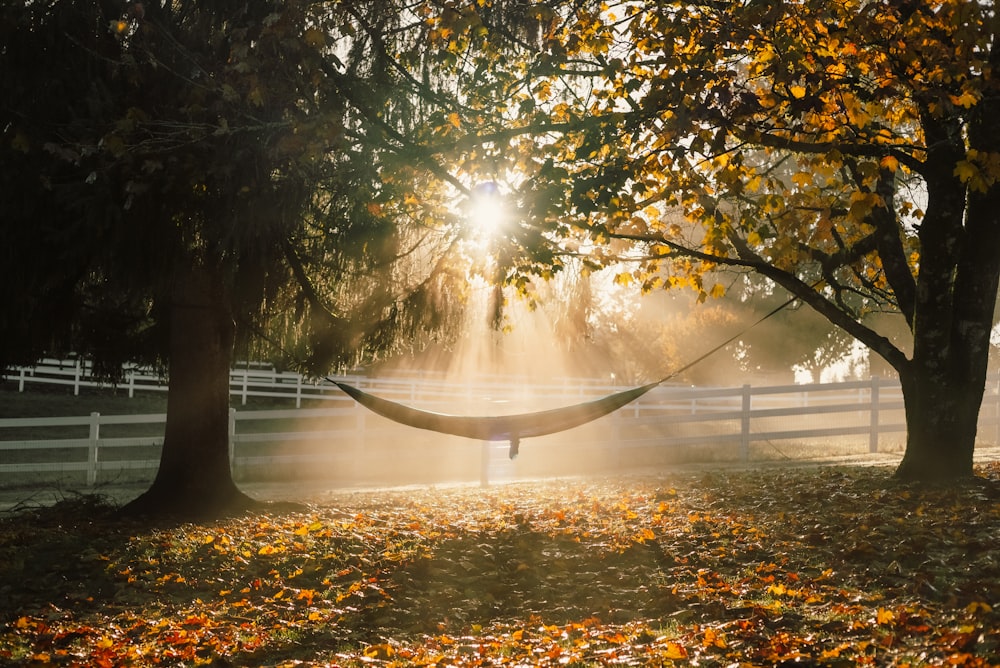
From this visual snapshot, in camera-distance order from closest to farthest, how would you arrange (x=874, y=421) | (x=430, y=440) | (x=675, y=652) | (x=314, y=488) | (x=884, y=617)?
(x=675, y=652) < (x=884, y=617) < (x=314, y=488) < (x=874, y=421) < (x=430, y=440)

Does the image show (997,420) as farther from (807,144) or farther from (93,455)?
(93,455)

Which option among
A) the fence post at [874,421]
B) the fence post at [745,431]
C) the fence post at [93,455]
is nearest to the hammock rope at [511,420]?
the fence post at [93,455]

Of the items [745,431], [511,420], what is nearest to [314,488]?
[511,420]

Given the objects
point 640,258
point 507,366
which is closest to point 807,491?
point 640,258

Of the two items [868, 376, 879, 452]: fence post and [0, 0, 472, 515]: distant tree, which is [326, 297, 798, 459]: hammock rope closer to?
[0, 0, 472, 515]: distant tree

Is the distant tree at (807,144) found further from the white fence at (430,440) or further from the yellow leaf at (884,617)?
the white fence at (430,440)

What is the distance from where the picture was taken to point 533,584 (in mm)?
7027

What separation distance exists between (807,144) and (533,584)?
4152mm

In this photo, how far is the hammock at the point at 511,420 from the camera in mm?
8184

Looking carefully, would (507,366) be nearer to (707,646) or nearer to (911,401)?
(911,401)

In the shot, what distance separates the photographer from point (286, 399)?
30.9m

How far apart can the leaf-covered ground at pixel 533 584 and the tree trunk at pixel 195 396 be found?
648 millimetres

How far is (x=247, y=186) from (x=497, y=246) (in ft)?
7.52

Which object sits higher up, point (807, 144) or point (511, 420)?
point (807, 144)
